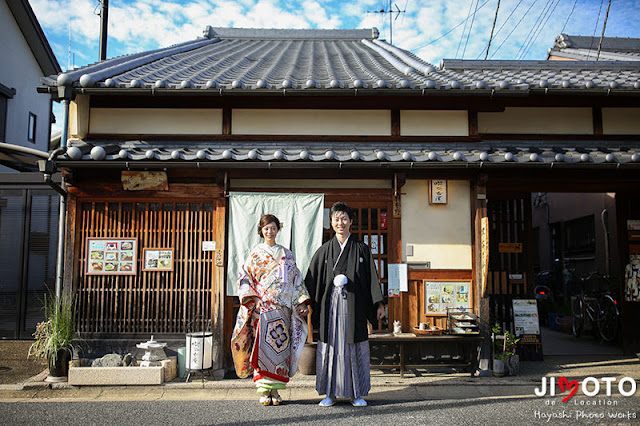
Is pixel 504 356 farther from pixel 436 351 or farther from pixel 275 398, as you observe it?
pixel 275 398

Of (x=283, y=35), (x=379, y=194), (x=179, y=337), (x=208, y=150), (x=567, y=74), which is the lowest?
(x=179, y=337)

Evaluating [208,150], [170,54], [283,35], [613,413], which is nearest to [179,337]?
[208,150]

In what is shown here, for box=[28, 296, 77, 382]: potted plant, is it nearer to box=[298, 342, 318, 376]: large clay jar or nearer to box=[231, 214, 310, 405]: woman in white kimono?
box=[231, 214, 310, 405]: woman in white kimono

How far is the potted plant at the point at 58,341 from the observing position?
22.4 feet

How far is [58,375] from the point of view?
22.4 ft

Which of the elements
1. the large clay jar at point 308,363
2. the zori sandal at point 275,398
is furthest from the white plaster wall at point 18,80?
the zori sandal at point 275,398

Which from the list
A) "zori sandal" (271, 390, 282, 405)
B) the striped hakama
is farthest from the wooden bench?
"zori sandal" (271, 390, 282, 405)

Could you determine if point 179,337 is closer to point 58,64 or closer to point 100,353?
point 100,353

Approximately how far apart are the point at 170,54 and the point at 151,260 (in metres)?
5.62

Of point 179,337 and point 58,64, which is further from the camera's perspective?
point 58,64

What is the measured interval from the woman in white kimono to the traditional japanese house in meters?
1.42

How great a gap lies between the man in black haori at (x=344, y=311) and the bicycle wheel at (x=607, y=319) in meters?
6.86

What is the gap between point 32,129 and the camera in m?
16.0

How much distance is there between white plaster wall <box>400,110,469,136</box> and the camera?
816cm
